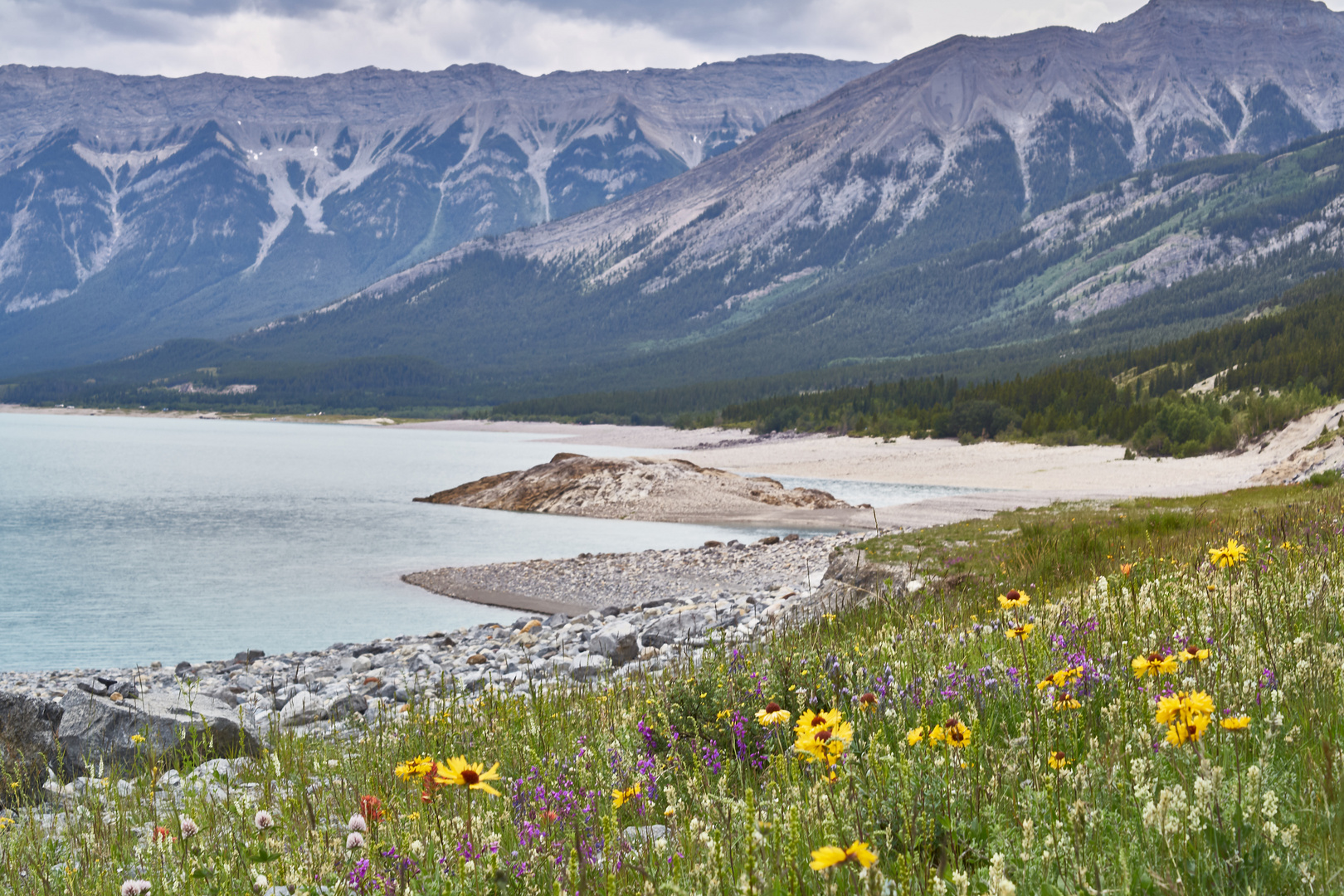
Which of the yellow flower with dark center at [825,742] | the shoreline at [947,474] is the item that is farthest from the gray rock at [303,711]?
the shoreline at [947,474]

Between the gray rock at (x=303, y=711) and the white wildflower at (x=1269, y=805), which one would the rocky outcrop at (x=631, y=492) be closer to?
the gray rock at (x=303, y=711)

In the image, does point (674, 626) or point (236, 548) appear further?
point (236, 548)

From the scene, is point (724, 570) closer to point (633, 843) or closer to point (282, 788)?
point (282, 788)

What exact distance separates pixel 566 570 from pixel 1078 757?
24762 millimetres

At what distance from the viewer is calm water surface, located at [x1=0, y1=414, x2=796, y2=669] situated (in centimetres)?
2156

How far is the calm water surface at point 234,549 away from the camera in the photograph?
2156 cm

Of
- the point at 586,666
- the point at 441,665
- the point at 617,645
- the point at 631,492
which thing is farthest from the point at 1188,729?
the point at 631,492

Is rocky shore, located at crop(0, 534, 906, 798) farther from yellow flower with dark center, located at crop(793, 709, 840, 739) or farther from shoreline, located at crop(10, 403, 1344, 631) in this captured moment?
yellow flower with dark center, located at crop(793, 709, 840, 739)

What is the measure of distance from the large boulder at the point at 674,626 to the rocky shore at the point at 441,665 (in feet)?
0.13

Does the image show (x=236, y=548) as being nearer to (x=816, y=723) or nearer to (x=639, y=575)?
(x=639, y=575)

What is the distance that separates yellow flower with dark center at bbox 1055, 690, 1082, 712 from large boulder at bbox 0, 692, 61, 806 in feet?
25.8

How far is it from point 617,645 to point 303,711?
490 centimetres

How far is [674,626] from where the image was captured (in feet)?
51.9

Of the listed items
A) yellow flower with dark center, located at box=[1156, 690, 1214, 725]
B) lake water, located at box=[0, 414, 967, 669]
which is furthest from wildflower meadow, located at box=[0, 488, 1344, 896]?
lake water, located at box=[0, 414, 967, 669]
